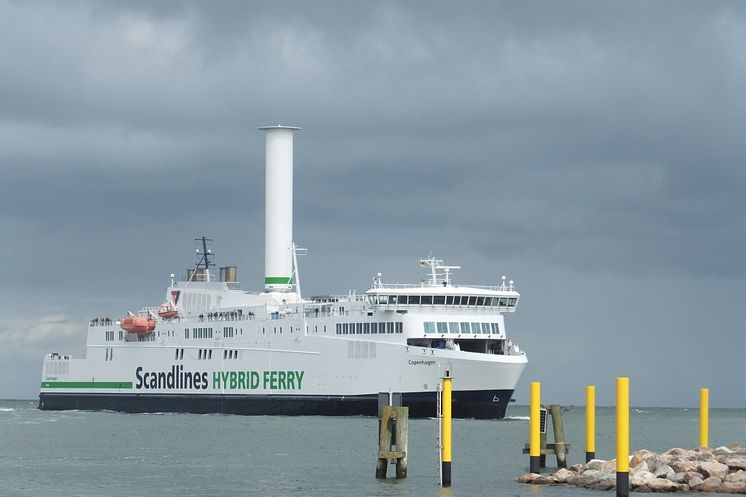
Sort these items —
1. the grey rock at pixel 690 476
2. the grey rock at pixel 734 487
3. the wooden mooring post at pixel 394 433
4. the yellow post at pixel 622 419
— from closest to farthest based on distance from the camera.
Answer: the yellow post at pixel 622 419, the grey rock at pixel 734 487, the grey rock at pixel 690 476, the wooden mooring post at pixel 394 433

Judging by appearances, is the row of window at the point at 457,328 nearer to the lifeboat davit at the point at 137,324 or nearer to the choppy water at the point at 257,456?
the choppy water at the point at 257,456

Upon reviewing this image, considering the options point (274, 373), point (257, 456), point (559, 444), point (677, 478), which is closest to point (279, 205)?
point (274, 373)

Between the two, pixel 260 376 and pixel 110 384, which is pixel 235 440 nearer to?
pixel 260 376

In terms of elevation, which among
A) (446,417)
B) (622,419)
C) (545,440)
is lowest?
(545,440)

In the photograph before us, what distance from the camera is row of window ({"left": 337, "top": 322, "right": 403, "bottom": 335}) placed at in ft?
205

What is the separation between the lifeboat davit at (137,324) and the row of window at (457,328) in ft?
66.3

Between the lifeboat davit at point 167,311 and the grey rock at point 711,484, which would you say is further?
the lifeboat davit at point 167,311

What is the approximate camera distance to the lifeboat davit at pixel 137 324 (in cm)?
7644

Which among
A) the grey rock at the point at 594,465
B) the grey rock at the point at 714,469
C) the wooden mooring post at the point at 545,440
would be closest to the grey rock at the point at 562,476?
the grey rock at the point at 594,465

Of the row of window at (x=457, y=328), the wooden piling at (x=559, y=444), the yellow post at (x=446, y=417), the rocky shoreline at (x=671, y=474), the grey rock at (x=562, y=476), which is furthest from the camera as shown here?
the row of window at (x=457, y=328)

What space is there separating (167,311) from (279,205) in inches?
334

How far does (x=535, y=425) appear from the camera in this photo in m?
33.9

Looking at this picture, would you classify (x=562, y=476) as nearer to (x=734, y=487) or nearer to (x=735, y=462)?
(x=735, y=462)

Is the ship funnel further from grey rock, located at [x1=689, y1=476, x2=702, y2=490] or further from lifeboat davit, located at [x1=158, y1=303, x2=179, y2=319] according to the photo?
grey rock, located at [x1=689, y1=476, x2=702, y2=490]
